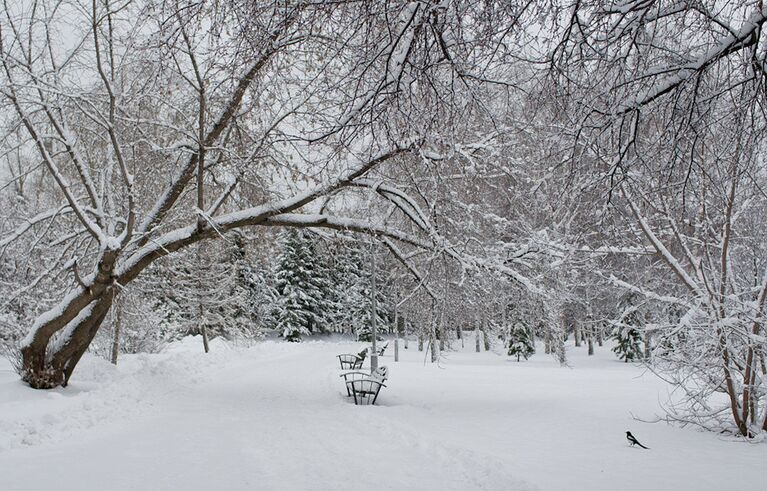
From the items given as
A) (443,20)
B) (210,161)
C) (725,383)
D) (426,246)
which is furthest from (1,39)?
(725,383)

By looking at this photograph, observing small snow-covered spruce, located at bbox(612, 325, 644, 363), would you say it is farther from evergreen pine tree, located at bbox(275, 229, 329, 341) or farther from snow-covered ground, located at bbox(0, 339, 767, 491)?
evergreen pine tree, located at bbox(275, 229, 329, 341)

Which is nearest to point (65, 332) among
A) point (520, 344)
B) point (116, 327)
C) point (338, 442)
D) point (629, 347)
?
point (116, 327)

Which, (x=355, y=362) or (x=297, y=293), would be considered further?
(x=297, y=293)

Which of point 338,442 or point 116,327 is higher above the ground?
point 116,327

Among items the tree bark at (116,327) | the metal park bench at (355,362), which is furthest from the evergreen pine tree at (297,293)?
the tree bark at (116,327)

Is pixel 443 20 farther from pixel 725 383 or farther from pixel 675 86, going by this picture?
pixel 725 383

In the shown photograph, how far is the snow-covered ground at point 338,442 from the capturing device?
19.8 ft

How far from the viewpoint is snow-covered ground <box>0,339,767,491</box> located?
604cm

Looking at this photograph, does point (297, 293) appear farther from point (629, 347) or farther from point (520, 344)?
point (629, 347)

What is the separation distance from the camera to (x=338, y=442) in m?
8.08

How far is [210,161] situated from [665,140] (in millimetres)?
9508

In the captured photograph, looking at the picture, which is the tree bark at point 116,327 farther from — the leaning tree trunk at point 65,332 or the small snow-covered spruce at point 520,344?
the small snow-covered spruce at point 520,344

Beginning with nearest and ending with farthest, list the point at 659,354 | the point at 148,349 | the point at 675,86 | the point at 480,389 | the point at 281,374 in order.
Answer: the point at 675,86, the point at 659,354, the point at 480,389, the point at 281,374, the point at 148,349

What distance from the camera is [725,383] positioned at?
883 cm
